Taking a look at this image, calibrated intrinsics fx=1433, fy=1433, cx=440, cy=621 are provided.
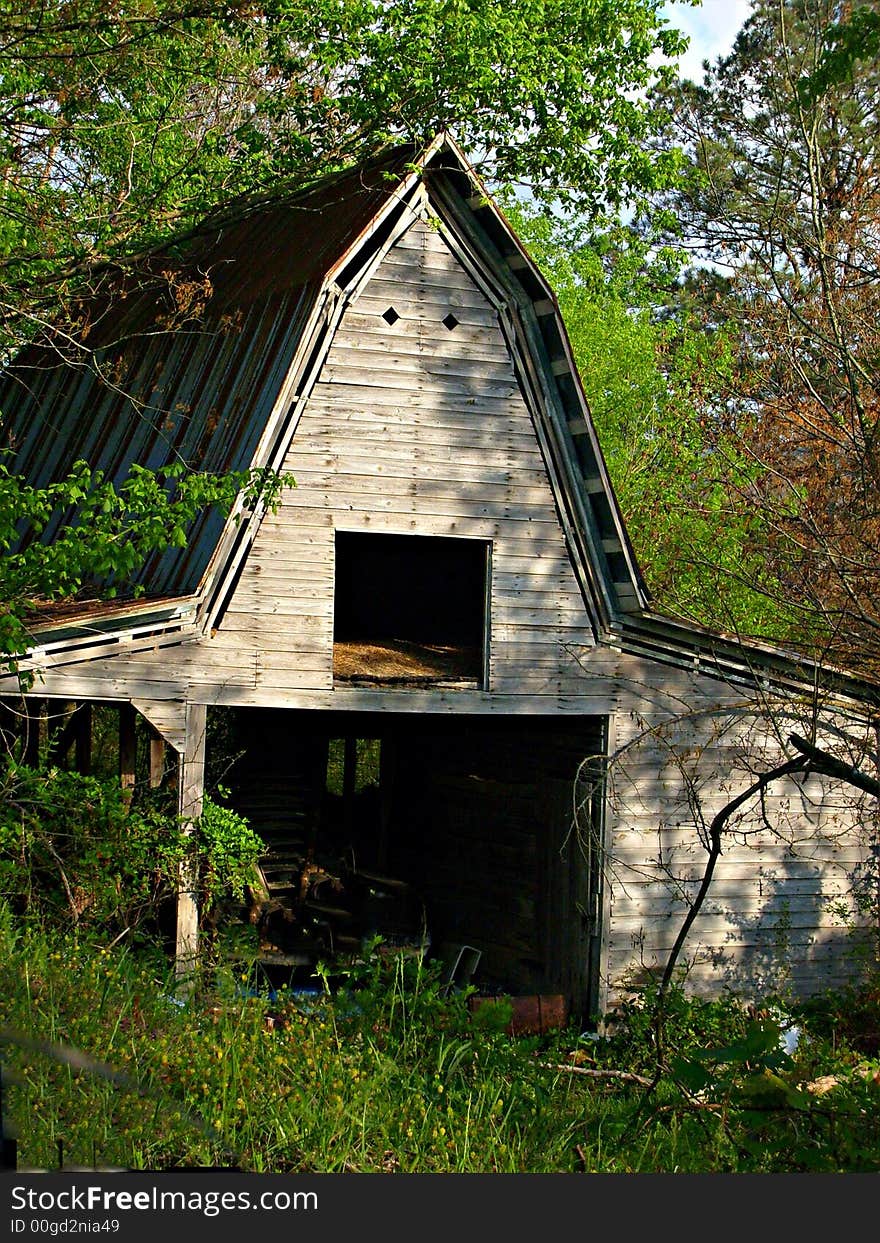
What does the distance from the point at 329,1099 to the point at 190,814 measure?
18.1ft

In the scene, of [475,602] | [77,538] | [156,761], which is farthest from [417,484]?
[77,538]

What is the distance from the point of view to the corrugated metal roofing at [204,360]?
14.1 meters

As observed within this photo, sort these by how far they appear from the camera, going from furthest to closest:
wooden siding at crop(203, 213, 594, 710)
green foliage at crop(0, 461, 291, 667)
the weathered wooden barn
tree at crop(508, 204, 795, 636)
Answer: tree at crop(508, 204, 795, 636) < wooden siding at crop(203, 213, 594, 710) < the weathered wooden barn < green foliage at crop(0, 461, 291, 667)

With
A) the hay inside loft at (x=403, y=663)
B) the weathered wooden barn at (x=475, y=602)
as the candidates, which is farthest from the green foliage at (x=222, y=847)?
the hay inside loft at (x=403, y=663)

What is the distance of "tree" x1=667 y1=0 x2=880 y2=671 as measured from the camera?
505 inches

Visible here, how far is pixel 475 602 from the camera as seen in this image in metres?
18.6

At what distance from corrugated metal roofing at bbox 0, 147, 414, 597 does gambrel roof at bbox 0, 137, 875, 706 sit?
34 mm

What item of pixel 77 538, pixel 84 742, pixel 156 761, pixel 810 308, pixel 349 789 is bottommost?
pixel 349 789

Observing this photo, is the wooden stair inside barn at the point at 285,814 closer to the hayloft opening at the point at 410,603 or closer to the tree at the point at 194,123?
the hayloft opening at the point at 410,603

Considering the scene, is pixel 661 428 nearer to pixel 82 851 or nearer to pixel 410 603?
pixel 410 603

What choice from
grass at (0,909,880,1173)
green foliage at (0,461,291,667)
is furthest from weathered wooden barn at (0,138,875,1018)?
grass at (0,909,880,1173)

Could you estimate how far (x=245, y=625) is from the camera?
13453mm

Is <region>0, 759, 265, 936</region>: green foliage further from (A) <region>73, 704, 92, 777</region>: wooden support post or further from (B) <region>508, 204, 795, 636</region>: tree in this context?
(B) <region>508, 204, 795, 636</region>: tree

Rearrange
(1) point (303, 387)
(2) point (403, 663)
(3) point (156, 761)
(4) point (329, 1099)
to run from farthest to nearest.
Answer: (2) point (403, 663) → (1) point (303, 387) → (3) point (156, 761) → (4) point (329, 1099)
